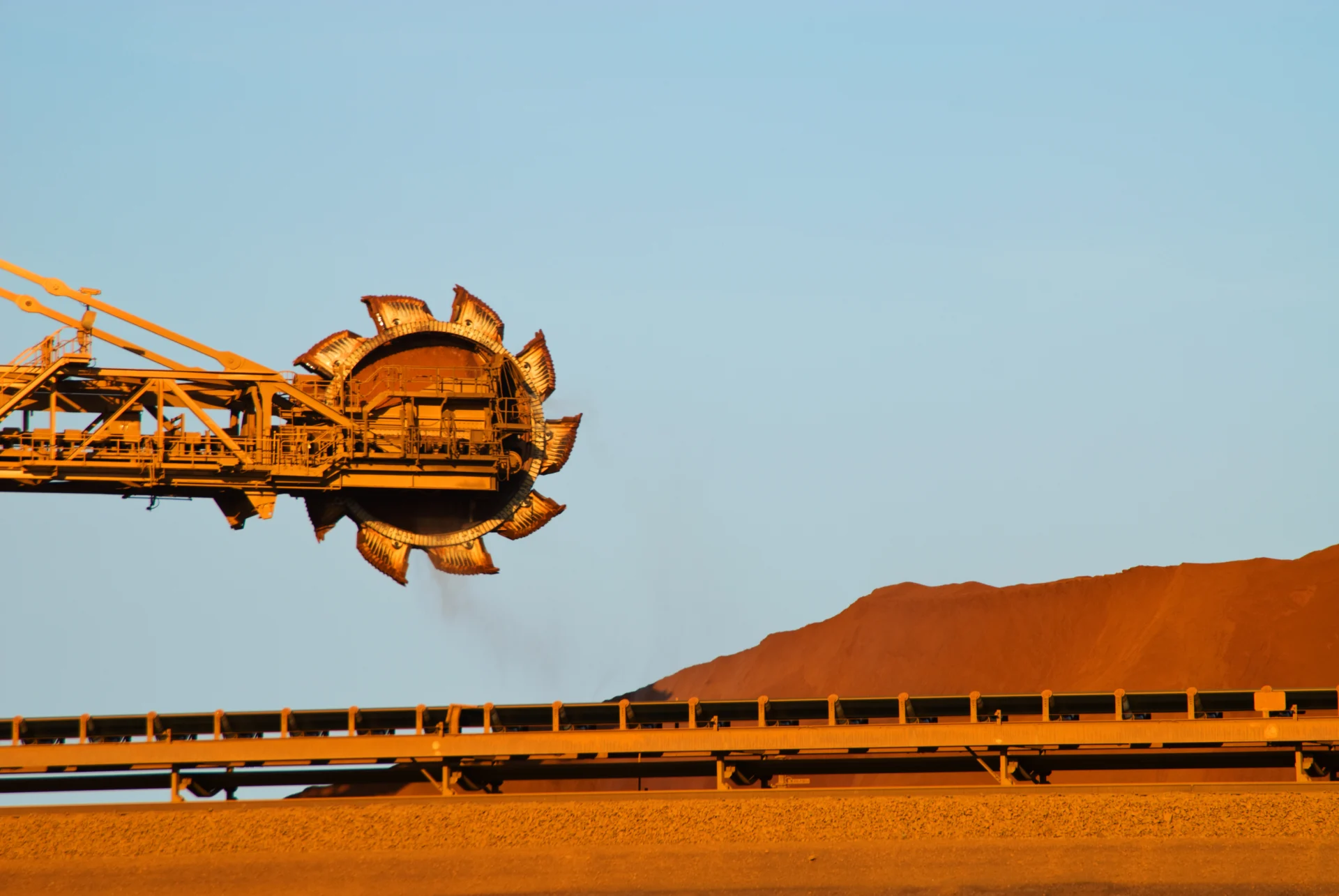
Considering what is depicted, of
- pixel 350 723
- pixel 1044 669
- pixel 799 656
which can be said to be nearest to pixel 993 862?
pixel 350 723

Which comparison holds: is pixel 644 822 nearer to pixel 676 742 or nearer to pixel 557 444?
pixel 676 742

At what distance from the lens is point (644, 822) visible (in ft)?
133

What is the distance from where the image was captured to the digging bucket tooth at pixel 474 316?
54.2m

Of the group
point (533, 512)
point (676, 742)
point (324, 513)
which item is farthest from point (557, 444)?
point (676, 742)

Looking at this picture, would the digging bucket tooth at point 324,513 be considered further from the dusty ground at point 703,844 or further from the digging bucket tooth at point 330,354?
the dusty ground at point 703,844

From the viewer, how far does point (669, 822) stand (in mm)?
40438

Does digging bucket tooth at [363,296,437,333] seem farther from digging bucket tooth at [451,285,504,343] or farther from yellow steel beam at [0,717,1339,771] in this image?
yellow steel beam at [0,717,1339,771]

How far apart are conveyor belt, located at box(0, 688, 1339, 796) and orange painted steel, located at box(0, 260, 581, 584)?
9.56 meters

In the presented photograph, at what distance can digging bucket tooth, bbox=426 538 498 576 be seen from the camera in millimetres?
54594

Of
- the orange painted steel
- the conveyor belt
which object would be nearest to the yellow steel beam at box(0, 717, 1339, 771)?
the conveyor belt

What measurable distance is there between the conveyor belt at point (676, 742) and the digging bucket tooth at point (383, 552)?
10416 millimetres

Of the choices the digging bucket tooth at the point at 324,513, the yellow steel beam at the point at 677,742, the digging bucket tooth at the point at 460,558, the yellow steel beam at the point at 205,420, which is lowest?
the yellow steel beam at the point at 677,742

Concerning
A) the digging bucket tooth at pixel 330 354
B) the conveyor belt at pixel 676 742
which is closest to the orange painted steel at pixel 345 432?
the digging bucket tooth at pixel 330 354

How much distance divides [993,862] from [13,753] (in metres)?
20.6
